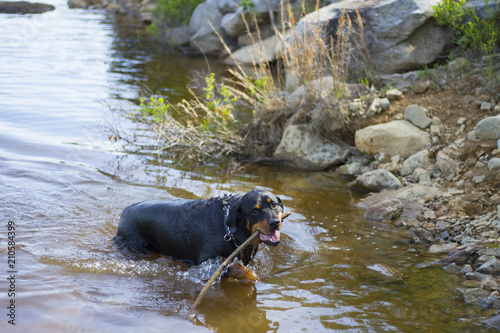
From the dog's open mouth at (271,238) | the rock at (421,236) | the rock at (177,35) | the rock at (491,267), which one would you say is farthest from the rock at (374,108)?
the rock at (177,35)

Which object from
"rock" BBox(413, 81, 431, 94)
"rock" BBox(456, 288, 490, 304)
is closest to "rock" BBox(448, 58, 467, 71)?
"rock" BBox(413, 81, 431, 94)

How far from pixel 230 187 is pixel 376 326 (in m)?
4.12

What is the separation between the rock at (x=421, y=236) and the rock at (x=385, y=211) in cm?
60

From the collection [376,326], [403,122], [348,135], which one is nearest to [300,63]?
[348,135]

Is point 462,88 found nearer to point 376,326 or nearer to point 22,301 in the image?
point 376,326

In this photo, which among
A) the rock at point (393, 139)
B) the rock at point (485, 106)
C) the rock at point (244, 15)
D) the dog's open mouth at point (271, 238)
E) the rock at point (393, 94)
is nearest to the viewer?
the dog's open mouth at point (271, 238)

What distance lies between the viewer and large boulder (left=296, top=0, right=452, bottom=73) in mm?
11734

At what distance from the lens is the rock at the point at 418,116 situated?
8.86 meters

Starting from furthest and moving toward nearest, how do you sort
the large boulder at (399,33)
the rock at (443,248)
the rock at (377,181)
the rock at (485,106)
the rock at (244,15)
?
the rock at (244,15) → the large boulder at (399,33) → the rock at (485,106) → the rock at (377,181) → the rock at (443,248)

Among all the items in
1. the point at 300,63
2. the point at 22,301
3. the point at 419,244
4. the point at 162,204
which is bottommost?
the point at 419,244

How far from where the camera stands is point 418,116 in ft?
29.4

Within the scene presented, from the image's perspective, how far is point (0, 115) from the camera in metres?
11.1

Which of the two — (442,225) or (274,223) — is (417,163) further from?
(274,223)

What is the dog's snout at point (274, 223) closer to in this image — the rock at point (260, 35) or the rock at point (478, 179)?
the rock at point (478, 179)
